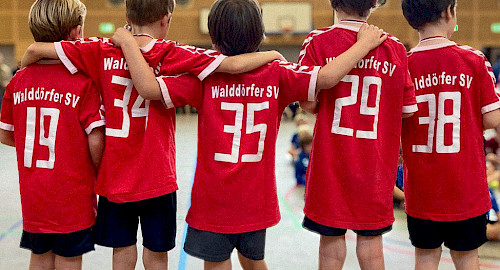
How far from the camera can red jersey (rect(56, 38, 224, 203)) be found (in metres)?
1.94

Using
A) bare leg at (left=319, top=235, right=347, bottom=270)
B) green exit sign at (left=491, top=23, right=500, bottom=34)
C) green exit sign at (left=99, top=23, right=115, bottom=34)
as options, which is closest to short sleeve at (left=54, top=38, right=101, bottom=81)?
bare leg at (left=319, top=235, right=347, bottom=270)

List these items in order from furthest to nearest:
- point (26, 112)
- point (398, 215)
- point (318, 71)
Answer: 1. point (398, 215)
2. point (26, 112)
3. point (318, 71)

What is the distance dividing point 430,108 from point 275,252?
1548 mm

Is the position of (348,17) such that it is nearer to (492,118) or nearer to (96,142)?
(492,118)

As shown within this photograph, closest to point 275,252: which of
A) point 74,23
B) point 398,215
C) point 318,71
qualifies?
point 398,215

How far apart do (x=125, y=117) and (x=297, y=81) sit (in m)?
0.68

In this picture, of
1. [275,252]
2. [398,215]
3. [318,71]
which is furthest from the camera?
[398,215]

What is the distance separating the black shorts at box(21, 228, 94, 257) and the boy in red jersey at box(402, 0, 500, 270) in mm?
1375

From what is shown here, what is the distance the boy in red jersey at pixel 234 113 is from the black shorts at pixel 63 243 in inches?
18.1

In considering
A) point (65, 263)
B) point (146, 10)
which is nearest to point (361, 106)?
point (146, 10)

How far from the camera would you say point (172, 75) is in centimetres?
190

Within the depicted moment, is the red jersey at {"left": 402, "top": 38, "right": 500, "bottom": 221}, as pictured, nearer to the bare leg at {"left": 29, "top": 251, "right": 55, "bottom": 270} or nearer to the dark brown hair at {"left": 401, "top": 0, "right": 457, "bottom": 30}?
the dark brown hair at {"left": 401, "top": 0, "right": 457, "bottom": 30}

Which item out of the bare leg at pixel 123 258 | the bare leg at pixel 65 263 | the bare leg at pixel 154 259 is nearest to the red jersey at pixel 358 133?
the bare leg at pixel 154 259

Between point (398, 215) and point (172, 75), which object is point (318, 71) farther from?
point (398, 215)
